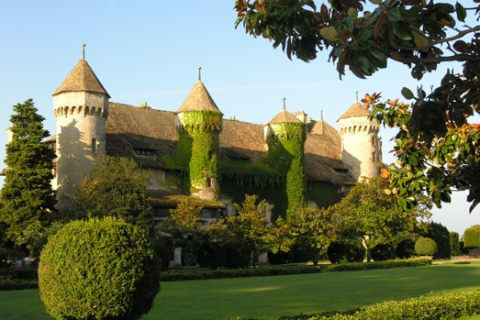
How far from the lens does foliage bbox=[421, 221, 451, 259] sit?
54.1m

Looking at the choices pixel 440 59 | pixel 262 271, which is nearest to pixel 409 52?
pixel 440 59

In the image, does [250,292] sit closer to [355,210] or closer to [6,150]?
[6,150]

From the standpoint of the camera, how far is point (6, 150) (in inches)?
1471

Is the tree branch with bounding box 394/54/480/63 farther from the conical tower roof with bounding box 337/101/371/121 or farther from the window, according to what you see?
the conical tower roof with bounding box 337/101/371/121

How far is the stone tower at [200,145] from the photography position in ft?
150

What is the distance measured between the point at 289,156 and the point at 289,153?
25cm

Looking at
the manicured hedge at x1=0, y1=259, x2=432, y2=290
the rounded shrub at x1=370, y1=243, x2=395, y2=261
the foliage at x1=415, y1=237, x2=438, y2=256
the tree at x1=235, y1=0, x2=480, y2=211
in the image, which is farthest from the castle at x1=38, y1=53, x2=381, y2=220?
the tree at x1=235, y1=0, x2=480, y2=211

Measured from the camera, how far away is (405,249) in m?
52.7

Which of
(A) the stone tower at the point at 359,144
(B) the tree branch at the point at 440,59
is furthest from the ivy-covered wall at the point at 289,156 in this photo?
(B) the tree branch at the point at 440,59

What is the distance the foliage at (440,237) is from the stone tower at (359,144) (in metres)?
7.43

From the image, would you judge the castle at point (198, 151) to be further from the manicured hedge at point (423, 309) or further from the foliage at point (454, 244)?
the manicured hedge at point (423, 309)

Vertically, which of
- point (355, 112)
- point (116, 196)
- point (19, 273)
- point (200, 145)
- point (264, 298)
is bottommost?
point (264, 298)

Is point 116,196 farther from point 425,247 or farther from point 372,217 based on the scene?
point 425,247

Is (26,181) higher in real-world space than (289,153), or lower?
lower
